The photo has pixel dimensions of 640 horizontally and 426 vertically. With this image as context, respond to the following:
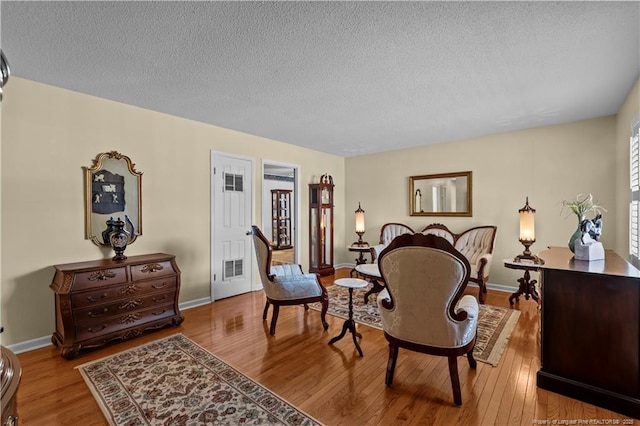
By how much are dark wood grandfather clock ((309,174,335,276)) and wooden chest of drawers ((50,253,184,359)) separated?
9.36 feet

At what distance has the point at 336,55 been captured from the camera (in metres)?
2.37

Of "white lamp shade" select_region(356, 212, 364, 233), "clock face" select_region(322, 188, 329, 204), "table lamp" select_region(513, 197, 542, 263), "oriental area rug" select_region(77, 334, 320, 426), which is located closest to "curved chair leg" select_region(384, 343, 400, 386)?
"oriental area rug" select_region(77, 334, 320, 426)

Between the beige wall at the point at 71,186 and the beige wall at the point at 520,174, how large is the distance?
3687mm

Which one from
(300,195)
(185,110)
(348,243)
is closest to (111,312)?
(185,110)

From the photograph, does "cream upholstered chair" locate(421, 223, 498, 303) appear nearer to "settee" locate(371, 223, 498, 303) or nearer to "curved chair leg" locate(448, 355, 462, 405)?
"settee" locate(371, 223, 498, 303)

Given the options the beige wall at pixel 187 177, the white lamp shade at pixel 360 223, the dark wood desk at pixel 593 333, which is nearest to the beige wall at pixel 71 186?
the beige wall at pixel 187 177

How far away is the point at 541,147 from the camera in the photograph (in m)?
4.39

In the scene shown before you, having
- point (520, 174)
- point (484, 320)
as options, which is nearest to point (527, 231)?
point (520, 174)

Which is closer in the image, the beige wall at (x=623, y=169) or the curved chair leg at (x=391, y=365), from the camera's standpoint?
the curved chair leg at (x=391, y=365)

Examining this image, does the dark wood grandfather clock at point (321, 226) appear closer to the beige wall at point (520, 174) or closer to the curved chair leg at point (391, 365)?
the beige wall at point (520, 174)

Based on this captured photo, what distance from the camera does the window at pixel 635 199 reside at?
8.93 feet

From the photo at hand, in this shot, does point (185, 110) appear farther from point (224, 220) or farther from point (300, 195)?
point (300, 195)

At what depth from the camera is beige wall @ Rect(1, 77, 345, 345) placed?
2.77 meters

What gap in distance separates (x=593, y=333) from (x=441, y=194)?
3.53 meters
